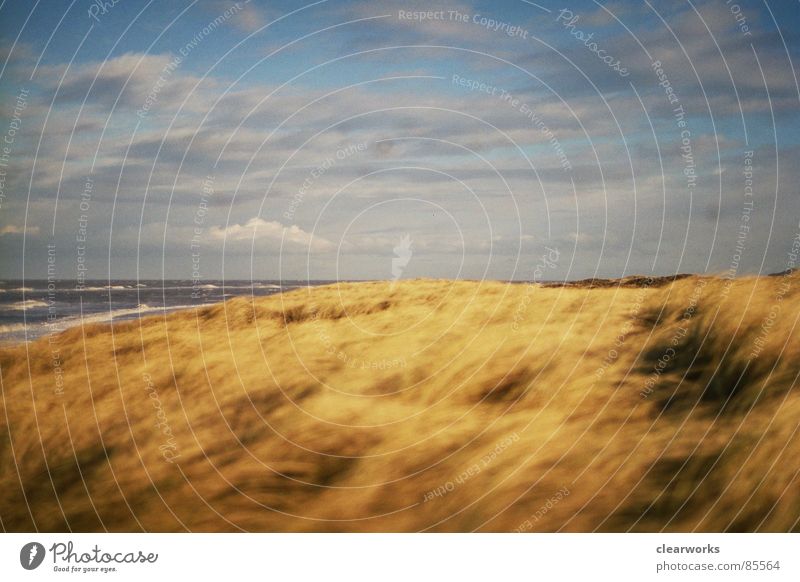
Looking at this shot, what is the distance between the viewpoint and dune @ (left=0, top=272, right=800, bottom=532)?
3.30m

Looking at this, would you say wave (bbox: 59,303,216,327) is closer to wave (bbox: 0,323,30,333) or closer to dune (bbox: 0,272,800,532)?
dune (bbox: 0,272,800,532)

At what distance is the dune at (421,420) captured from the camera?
3301 millimetres

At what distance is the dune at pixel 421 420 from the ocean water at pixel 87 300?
0.25ft

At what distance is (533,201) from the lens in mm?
3711

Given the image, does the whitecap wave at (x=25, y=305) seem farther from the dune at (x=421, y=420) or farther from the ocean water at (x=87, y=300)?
the dune at (x=421, y=420)

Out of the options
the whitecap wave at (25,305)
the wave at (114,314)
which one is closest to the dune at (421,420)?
the wave at (114,314)

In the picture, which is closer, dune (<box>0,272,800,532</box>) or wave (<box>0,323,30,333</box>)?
dune (<box>0,272,800,532</box>)

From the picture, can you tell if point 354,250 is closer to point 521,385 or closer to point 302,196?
point 302,196

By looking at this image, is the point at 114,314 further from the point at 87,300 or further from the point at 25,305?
the point at 25,305
